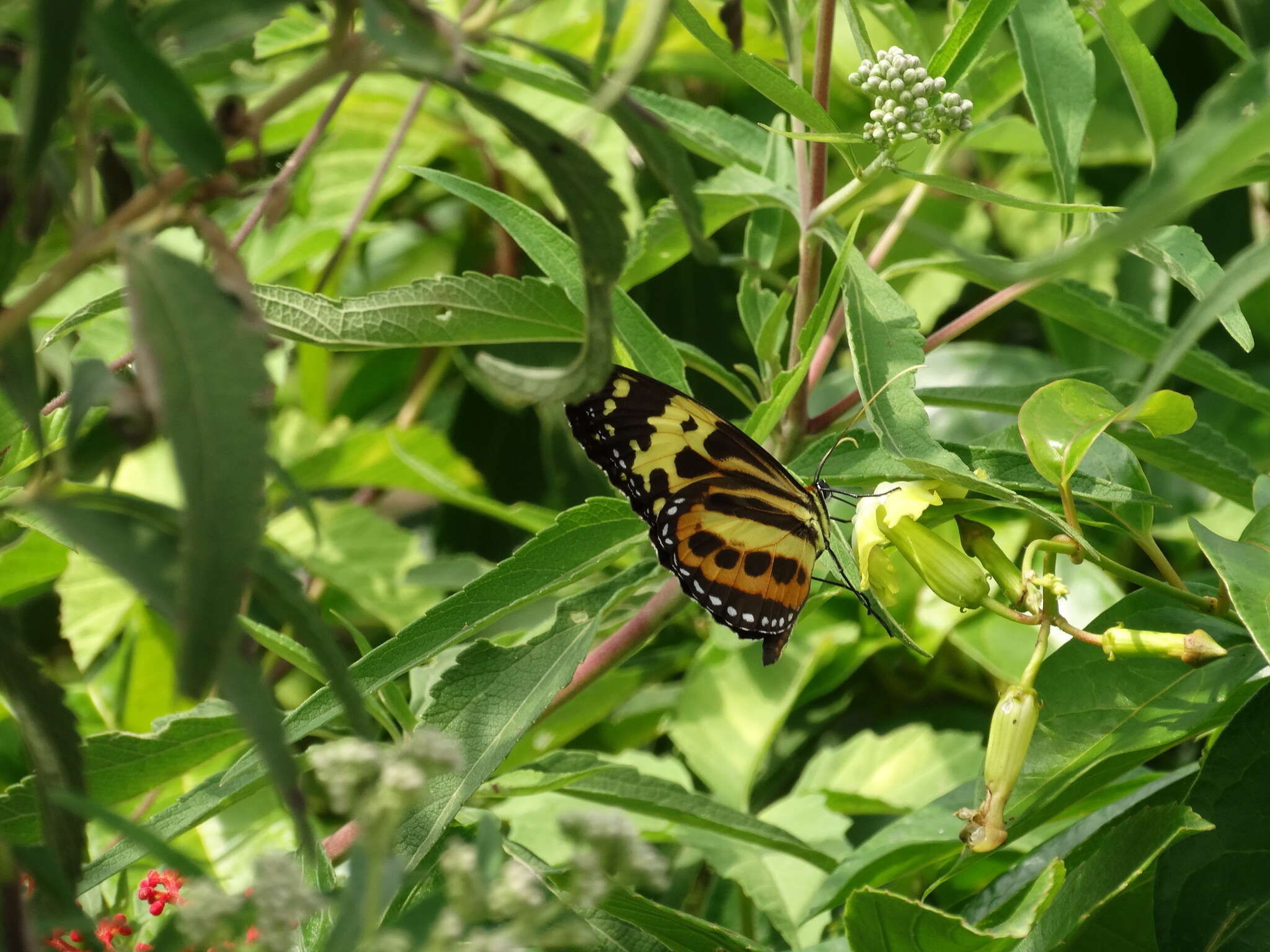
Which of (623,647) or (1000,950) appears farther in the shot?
(623,647)

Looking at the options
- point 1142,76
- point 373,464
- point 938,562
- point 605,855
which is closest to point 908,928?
point 938,562

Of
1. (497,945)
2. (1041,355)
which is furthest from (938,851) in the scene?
(1041,355)

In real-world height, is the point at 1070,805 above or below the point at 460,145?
below

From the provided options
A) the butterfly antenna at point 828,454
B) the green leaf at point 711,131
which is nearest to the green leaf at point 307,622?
the butterfly antenna at point 828,454

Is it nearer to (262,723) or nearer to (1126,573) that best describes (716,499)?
(1126,573)

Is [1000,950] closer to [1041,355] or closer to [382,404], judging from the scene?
[1041,355]

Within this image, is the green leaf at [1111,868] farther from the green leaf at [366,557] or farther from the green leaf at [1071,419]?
the green leaf at [366,557]
